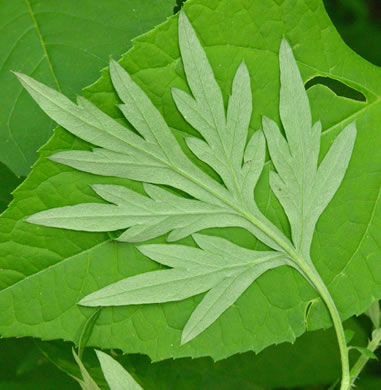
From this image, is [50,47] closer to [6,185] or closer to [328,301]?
[6,185]

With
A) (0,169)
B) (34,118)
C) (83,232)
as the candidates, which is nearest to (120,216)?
(83,232)

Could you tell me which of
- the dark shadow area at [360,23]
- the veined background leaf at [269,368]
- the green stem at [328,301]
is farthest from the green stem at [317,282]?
the dark shadow area at [360,23]

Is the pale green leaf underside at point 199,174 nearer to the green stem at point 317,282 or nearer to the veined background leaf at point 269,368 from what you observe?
the green stem at point 317,282

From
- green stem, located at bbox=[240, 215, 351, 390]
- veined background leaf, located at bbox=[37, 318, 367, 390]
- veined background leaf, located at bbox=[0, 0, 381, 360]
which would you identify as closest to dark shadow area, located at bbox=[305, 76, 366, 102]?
veined background leaf, located at bbox=[0, 0, 381, 360]

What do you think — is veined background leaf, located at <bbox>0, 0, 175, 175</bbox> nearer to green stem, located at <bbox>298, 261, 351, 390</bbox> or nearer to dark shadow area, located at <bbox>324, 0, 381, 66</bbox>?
green stem, located at <bbox>298, 261, 351, 390</bbox>

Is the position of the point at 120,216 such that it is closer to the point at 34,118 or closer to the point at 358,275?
the point at 34,118

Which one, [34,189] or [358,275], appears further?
[358,275]

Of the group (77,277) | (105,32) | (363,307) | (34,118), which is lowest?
(363,307)
